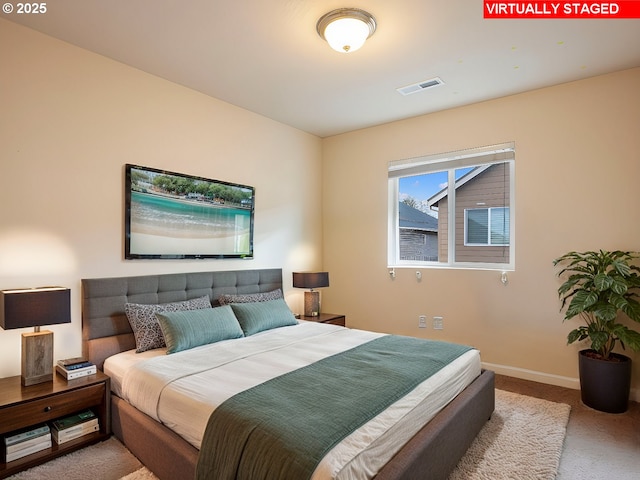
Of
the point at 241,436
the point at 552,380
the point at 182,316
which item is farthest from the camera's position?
the point at 552,380

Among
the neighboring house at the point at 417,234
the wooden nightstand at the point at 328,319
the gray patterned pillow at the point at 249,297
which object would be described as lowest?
the wooden nightstand at the point at 328,319

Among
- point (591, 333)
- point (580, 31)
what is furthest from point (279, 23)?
point (591, 333)

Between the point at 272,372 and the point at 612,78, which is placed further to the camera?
the point at 612,78

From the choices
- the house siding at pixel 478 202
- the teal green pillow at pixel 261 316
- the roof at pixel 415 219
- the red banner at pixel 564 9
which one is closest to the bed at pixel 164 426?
the teal green pillow at pixel 261 316

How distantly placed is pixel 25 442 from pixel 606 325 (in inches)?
167

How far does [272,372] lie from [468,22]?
2.67m

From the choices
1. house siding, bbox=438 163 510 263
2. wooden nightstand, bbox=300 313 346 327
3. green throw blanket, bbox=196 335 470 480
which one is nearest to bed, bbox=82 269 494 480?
green throw blanket, bbox=196 335 470 480

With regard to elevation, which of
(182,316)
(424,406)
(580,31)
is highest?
(580,31)

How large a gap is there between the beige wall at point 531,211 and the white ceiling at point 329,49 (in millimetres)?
276

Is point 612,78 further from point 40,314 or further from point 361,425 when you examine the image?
point 40,314

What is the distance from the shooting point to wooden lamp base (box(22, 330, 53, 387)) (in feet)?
7.38

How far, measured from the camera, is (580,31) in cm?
250

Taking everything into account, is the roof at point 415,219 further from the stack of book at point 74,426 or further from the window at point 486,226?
the stack of book at point 74,426

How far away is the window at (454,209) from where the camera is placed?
3.79 meters
